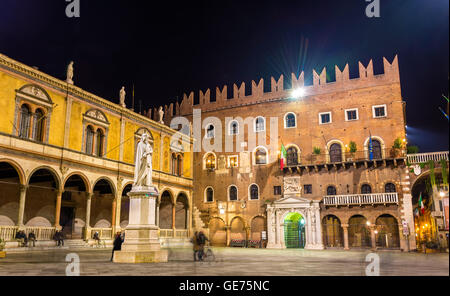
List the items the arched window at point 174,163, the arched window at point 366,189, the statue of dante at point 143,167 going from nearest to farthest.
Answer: the statue of dante at point 143,167 < the arched window at point 366,189 < the arched window at point 174,163

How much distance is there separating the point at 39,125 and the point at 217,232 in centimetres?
1704

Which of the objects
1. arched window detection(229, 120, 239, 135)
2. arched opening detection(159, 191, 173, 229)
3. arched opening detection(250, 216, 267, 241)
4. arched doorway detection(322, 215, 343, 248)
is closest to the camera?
arched doorway detection(322, 215, 343, 248)

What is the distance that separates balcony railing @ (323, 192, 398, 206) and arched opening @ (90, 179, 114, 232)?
15687mm

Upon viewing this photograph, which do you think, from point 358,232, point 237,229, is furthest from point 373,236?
point 237,229

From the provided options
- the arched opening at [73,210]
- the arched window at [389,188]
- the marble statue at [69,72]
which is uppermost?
the marble statue at [69,72]

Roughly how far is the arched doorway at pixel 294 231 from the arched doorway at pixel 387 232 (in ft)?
17.4

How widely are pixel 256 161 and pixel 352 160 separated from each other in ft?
25.2

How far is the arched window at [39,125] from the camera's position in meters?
20.6

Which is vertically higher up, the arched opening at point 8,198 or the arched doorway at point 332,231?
the arched opening at point 8,198

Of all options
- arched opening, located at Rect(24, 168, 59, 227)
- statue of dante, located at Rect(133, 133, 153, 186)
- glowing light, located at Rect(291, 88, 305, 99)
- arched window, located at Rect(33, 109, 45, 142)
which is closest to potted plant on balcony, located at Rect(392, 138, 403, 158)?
glowing light, located at Rect(291, 88, 305, 99)

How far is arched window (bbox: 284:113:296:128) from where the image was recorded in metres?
31.1

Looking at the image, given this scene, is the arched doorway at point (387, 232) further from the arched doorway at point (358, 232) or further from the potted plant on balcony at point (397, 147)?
the potted plant on balcony at point (397, 147)

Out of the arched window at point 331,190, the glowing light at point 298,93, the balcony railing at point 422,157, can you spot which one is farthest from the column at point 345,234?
the glowing light at point 298,93

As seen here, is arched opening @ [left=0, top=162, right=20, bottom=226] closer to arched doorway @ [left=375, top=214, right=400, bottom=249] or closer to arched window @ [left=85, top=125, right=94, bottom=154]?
arched window @ [left=85, top=125, right=94, bottom=154]
